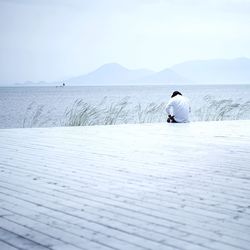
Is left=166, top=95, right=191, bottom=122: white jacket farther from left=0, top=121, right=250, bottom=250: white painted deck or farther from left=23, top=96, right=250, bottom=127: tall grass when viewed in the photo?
left=0, top=121, right=250, bottom=250: white painted deck

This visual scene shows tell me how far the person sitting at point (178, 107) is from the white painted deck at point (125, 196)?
348cm

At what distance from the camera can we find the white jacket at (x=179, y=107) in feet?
31.7

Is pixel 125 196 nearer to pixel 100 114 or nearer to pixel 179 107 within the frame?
pixel 179 107

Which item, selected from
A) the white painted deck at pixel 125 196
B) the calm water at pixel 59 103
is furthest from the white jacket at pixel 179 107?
the white painted deck at pixel 125 196

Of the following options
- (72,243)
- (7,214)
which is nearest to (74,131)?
(7,214)

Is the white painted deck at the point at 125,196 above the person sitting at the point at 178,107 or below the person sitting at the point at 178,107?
below

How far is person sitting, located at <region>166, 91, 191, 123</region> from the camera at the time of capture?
9.67m

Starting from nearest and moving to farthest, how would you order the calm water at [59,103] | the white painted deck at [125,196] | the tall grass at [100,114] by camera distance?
the white painted deck at [125,196] → the tall grass at [100,114] → the calm water at [59,103]

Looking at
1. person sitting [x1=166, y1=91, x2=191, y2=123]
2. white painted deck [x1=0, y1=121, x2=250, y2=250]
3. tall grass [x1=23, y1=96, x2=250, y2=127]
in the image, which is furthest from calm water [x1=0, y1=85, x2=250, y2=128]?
white painted deck [x1=0, y1=121, x2=250, y2=250]

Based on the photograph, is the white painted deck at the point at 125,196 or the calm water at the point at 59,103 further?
the calm water at the point at 59,103

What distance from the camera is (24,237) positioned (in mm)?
2418

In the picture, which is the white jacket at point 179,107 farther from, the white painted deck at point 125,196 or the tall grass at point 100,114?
the white painted deck at point 125,196

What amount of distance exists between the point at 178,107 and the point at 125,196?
6.66 meters

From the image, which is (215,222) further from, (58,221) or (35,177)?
(35,177)
